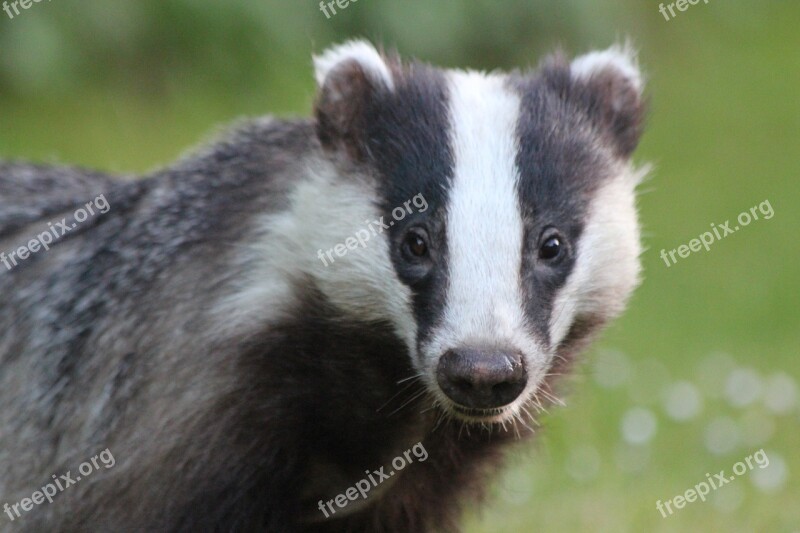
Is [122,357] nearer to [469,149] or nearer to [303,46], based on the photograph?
[469,149]

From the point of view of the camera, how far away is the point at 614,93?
3.97 meters

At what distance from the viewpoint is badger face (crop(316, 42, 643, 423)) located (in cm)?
335

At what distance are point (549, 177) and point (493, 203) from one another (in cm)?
21

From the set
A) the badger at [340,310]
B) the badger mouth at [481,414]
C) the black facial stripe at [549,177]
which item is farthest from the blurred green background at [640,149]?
the black facial stripe at [549,177]

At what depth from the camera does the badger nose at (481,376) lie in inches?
128

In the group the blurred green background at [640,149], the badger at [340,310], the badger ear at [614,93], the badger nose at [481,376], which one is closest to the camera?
the badger nose at [481,376]

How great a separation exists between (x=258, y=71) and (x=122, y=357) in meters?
4.87

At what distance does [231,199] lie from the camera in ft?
12.8

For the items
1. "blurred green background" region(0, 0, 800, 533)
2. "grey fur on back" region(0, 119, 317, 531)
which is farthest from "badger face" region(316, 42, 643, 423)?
"blurred green background" region(0, 0, 800, 533)

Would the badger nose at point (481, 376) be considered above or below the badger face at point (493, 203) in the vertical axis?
below

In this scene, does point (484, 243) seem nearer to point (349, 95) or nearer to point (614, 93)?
point (349, 95)

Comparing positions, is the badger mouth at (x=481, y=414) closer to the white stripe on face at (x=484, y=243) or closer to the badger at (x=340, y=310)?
the badger at (x=340, y=310)

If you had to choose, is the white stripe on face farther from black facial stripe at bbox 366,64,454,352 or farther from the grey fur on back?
the grey fur on back

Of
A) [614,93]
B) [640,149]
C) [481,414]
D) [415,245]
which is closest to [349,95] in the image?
[415,245]
